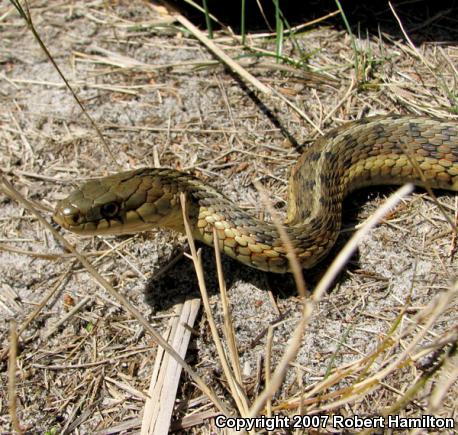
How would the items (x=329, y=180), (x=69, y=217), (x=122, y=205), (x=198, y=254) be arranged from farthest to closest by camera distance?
(x=329, y=180), (x=122, y=205), (x=69, y=217), (x=198, y=254)

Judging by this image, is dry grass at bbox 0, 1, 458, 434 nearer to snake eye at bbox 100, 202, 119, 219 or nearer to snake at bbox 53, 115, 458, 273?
snake at bbox 53, 115, 458, 273

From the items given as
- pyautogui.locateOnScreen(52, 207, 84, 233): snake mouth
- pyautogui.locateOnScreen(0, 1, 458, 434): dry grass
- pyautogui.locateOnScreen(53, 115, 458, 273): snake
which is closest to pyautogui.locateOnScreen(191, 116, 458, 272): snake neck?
pyautogui.locateOnScreen(53, 115, 458, 273): snake

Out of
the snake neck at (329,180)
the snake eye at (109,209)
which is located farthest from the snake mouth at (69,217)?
the snake neck at (329,180)

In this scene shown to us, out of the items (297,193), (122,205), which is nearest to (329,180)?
(297,193)

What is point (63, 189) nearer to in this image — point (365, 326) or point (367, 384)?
point (365, 326)

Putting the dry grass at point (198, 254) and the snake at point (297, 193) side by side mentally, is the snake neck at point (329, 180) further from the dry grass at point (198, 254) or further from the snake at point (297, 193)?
the dry grass at point (198, 254)

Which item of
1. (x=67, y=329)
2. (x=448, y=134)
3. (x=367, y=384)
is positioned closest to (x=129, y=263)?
(x=67, y=329)

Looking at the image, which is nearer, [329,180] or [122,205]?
[122,205]

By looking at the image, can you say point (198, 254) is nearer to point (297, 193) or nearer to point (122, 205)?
point (122, 205)
